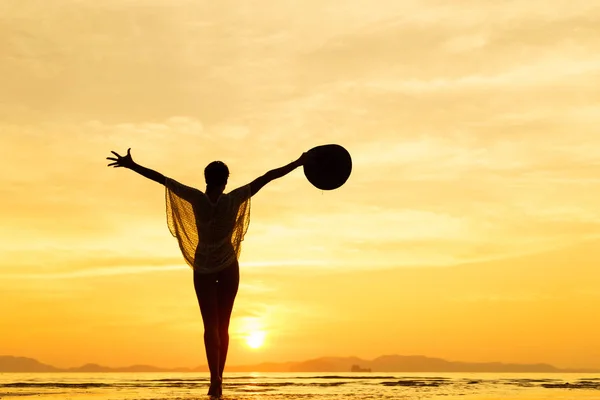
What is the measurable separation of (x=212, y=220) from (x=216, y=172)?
66 cm

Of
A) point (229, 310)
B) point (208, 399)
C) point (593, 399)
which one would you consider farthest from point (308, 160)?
point (593, 399)

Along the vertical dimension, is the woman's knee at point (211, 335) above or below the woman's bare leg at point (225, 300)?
below

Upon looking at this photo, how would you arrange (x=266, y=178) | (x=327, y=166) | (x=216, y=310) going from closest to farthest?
(x=216, y=310) < (x=266, y=178) < (x=327, y=166)

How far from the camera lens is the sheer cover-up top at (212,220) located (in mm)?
10539

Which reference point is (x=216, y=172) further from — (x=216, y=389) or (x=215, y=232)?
(x=216, y=389)

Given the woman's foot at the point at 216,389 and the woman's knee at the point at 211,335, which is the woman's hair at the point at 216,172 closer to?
the woman's knee at the point at 211,335

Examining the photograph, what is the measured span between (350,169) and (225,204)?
2096 mm

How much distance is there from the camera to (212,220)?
10602mm

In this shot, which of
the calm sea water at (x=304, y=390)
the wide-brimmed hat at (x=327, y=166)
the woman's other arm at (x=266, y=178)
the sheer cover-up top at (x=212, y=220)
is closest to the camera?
the sheer cover-up top at (x=212, y=220)

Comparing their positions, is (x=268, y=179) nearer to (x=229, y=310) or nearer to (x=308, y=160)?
(x=308, y=160)

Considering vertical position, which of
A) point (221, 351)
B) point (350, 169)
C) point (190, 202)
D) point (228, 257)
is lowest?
point (221, 351)

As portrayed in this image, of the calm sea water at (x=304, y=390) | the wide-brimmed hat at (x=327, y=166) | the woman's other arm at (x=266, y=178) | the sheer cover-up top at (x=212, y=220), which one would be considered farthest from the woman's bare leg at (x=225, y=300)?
the wide-brimmed hat at (x=327, y=166)

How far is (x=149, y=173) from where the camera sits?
10.8 m

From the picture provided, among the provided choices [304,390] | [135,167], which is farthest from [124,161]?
[304,390]
